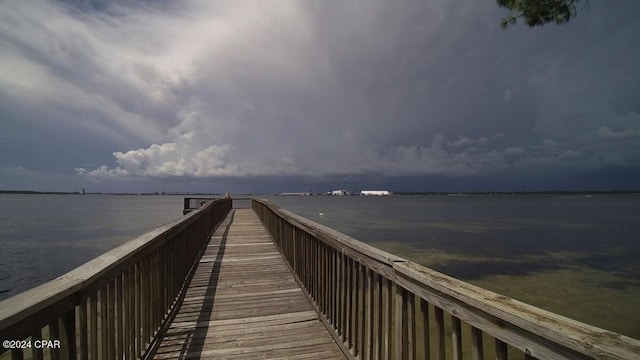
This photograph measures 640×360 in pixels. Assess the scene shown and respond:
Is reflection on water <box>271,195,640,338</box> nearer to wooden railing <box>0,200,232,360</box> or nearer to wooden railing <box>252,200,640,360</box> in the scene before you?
wooden railing <box>252,200,640,360</box>

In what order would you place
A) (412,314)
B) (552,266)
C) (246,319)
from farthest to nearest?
(552,266) < (246,319) < (412,314)

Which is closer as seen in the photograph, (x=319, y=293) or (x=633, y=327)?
(x=319, y=293)

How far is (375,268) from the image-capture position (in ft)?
8.51

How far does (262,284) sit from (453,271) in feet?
39.5

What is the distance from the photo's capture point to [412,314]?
2188 mm

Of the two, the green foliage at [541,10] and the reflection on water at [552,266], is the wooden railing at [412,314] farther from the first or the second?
the reflection on water at [552,266]

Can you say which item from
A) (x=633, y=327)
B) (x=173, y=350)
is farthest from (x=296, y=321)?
(x=633, y=327)

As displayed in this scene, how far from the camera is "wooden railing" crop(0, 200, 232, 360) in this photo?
1.43 m

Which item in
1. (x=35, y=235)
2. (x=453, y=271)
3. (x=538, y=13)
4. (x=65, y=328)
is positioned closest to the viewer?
(x=65, y=328)

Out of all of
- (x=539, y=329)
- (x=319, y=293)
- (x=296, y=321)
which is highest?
(x=539, y=329)

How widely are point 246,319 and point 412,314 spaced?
8.94 feet

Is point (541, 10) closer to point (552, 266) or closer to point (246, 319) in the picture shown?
point (246, 319)

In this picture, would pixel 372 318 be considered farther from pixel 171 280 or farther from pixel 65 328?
pixel 171 280

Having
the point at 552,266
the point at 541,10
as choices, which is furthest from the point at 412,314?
the point at 552,266
